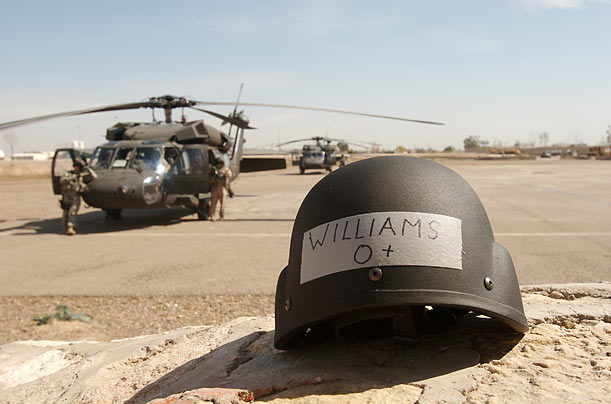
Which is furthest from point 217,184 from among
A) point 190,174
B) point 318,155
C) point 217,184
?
point 318,155

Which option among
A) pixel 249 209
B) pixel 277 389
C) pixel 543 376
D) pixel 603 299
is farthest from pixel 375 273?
pixel 249 209

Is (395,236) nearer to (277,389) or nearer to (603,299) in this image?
(277,389)

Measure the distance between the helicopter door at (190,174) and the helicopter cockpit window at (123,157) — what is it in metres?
0.87

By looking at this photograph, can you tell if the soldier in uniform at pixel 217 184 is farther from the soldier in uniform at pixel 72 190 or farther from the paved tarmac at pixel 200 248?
the soldier in uniform at pixel 72 190

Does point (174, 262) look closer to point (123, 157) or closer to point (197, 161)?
point (123, 157)

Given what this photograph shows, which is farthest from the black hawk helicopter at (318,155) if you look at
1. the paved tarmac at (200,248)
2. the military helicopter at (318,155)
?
the paved tarmac at (200,248)

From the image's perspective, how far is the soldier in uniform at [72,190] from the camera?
30.8 feet

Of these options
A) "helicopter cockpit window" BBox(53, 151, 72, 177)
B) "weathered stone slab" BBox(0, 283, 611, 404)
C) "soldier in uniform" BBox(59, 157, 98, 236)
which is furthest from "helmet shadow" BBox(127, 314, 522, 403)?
"helicopter cockpit window" BBox(53, 151, 72, 177)

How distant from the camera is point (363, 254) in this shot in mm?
1943

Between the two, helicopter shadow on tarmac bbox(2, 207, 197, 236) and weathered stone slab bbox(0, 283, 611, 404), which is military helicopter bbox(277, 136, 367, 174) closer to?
helicopter shadow on tarmac bbox(2, 207, 197, 236)

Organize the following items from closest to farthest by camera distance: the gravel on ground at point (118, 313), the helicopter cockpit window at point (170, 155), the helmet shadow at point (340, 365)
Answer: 1. the helmet shadow at point (340, 365)
2. the gravel on ground at point (118, 313)
3. the helicopter cockpit window at point (170, 155)

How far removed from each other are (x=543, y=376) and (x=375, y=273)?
679 millimetres

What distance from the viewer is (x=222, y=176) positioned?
1117 cm

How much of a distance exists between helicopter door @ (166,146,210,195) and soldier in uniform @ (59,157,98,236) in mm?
1580
